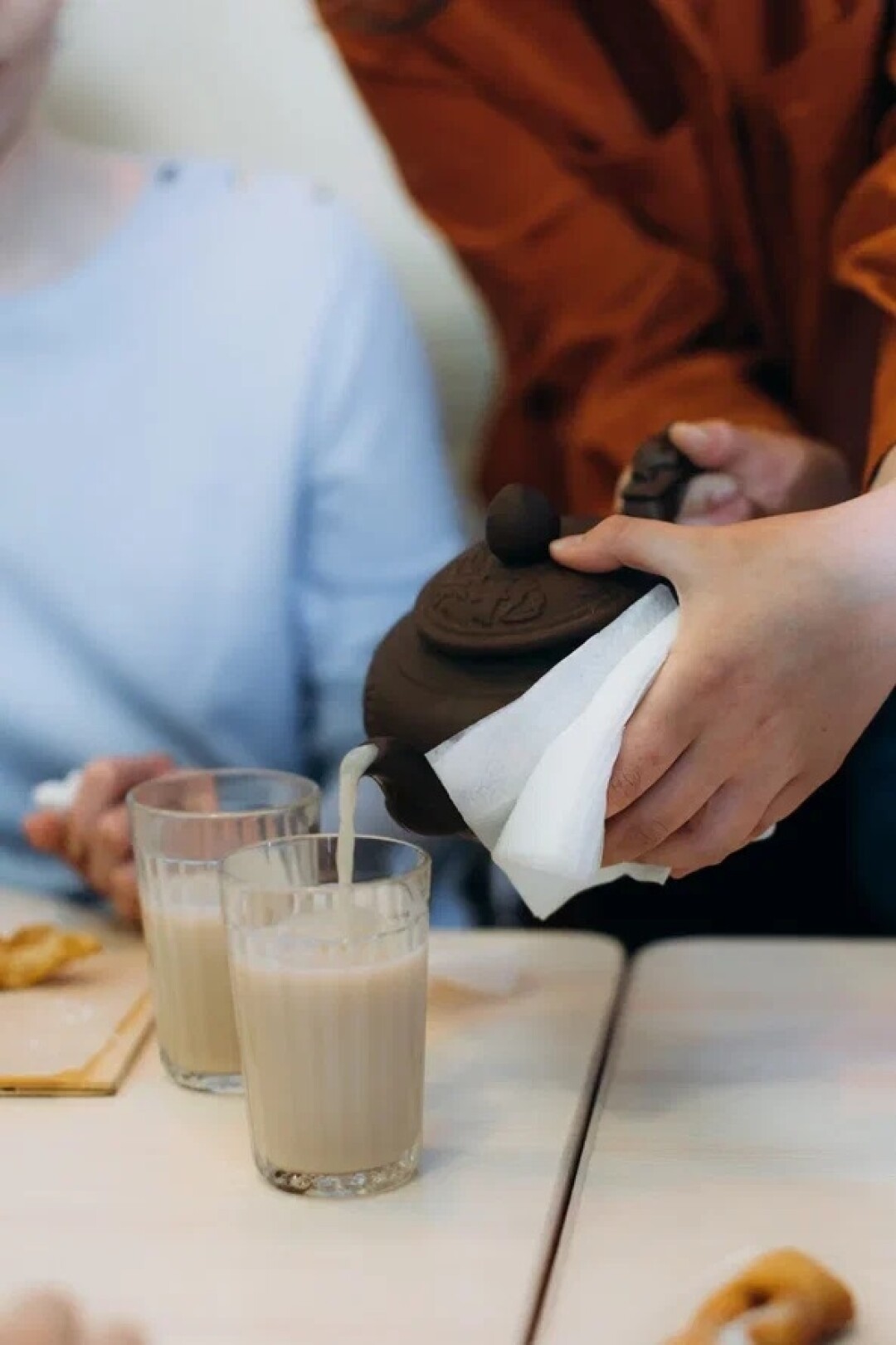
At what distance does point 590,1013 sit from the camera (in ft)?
2.88

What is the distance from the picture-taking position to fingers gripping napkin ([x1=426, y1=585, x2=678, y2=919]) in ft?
2.24

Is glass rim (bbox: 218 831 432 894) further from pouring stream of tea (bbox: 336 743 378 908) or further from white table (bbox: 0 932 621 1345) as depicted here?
white table (bbox: 0 932 621 1345)

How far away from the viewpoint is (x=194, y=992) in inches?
31.3

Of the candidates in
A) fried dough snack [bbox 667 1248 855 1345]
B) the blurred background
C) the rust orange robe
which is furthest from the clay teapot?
the blurred background

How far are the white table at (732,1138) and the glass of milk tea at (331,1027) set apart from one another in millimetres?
91

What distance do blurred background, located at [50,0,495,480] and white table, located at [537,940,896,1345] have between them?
69 centimetres

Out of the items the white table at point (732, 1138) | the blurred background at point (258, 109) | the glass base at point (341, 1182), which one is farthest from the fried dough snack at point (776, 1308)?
the blurred background at point (258, 109)

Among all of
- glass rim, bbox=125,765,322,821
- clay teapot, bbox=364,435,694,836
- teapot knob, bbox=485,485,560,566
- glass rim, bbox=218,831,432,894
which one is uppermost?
teapot knob, bbox=485,485,560,566

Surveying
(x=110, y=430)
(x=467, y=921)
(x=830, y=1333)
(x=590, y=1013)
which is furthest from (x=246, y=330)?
(x=830, y=1333)

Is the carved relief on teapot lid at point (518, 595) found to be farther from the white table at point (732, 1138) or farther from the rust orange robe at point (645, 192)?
the rust orange robe at point (645, 192)

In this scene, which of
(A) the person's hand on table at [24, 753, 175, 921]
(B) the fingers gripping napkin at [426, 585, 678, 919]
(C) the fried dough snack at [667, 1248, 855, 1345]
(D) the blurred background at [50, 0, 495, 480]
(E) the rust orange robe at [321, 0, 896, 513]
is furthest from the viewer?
(D) the blurred background at [50, 0, 495, 480]

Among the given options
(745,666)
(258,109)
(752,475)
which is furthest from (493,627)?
(258,109)

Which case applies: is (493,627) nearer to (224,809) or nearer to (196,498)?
(224,809)

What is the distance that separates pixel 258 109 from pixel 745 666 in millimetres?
917
